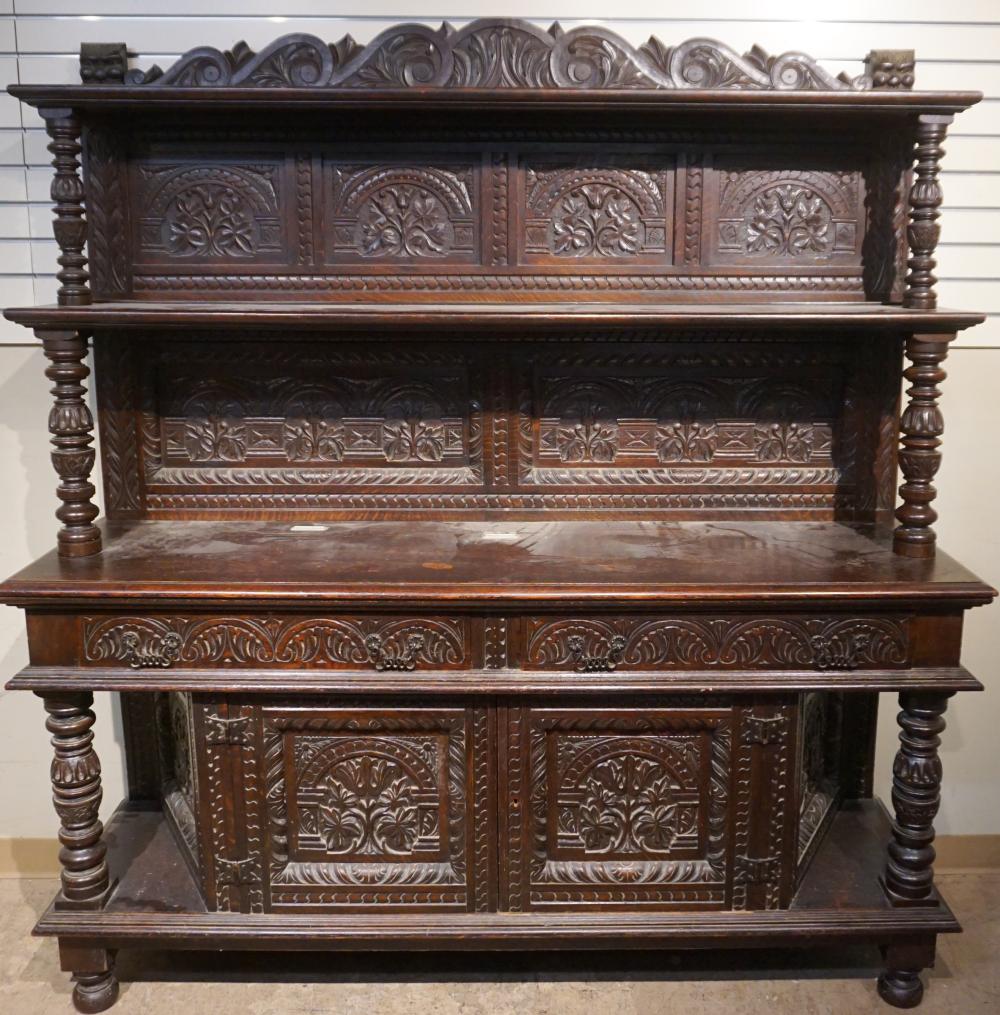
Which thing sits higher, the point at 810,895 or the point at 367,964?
the point at 810,895

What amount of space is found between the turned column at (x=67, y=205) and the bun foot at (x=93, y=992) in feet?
5.63

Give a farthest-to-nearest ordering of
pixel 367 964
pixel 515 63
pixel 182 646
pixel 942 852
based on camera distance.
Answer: pixel 942 852
pixel 367 964
pixel 515 63
pixel 182 646

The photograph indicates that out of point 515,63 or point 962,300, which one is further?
point 962,300

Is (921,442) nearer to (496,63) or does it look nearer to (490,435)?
(490,435)

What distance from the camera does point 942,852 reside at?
3.35 metres

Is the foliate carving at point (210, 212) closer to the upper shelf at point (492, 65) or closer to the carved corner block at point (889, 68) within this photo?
the upper shelf at point (492, 65)

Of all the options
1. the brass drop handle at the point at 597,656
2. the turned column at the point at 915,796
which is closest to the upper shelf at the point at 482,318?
the brass drop handle at the point at 597,656

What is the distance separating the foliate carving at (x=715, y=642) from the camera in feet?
8.32

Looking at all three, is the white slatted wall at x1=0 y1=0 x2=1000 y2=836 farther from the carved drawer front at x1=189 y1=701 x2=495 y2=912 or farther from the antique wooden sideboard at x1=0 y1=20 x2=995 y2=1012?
the carved drawer front at x1=189 y1=701 x2=495 y2=912

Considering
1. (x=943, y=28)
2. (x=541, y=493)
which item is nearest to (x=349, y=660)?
(x=541, y=493)

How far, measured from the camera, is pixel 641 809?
2682 mm

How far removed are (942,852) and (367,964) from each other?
5.93 feet

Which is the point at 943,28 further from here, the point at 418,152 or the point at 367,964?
the point at 367,964

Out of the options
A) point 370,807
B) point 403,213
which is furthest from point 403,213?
point 370,807
